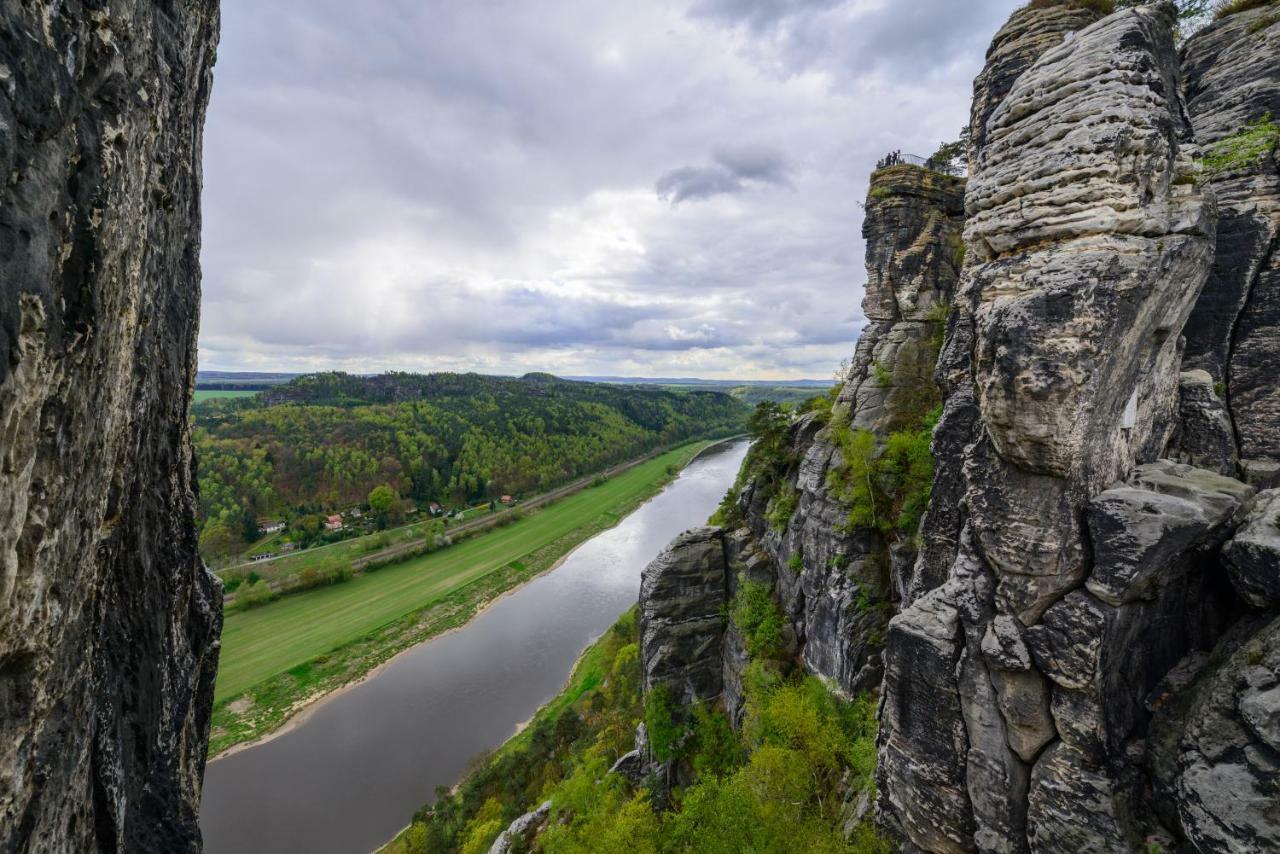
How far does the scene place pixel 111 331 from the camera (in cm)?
364

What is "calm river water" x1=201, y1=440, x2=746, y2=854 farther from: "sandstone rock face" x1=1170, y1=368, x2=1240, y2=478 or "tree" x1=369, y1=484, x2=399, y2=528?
"tree" x1=369, y1=484, x2=399, y2=528

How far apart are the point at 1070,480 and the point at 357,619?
1875 inches

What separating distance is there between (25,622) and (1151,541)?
32.6 ft

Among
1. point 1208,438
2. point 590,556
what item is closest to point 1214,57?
point 1208,438

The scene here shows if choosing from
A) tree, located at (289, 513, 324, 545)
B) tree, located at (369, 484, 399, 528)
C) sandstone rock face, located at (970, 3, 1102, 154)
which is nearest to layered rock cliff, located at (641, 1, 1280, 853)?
sandstone rock face, located at (970, 3, 1102, 154)

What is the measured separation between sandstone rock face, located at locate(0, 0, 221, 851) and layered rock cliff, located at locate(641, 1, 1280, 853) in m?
8.75

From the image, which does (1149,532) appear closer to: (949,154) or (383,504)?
(949,154)

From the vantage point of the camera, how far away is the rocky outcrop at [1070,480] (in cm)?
606

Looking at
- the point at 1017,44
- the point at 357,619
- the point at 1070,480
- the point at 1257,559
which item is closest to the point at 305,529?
the point at 357,619

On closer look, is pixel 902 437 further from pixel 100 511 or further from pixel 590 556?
pixel 590 556

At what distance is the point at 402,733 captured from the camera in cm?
2872

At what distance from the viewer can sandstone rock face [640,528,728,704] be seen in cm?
1889

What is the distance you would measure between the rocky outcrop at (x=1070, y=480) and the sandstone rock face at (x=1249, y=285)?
3.83 feet

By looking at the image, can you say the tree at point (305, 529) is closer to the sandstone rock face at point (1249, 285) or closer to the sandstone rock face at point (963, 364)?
the sandstone rock face at point (963, 364)
